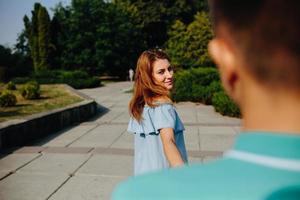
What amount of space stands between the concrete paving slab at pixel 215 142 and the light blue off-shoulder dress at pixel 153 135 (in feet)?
15.0

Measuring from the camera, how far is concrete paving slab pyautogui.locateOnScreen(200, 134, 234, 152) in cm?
731

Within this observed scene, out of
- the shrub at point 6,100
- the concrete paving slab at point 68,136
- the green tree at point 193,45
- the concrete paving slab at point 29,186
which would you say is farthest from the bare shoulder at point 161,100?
the green tree at point 193,45

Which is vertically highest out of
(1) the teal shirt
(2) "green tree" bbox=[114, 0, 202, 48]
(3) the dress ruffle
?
(2) "green tree" bbox=[114, 0, 202, 48]

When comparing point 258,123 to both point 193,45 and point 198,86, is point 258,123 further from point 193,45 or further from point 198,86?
point 193,45

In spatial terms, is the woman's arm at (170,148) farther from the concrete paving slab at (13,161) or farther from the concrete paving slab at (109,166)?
the concrete paving slab at (13,161)

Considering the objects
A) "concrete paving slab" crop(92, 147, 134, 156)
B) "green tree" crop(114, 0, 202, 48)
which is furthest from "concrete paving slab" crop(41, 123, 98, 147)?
"green tree" crop(114, 0, 202, 48)

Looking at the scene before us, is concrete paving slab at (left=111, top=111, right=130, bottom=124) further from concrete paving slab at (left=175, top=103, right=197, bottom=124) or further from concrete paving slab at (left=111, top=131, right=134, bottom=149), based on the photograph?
concrete paving slab at (left=111, top=131, right=134, bottom=149)

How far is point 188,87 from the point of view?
16.7 meters

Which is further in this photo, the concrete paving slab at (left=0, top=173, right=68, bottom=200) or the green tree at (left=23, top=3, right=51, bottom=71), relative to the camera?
the green tree at (left=23, top=3, right=51, bottom=71)

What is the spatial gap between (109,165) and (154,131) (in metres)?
3.53

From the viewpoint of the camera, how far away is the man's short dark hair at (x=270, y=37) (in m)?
0.54

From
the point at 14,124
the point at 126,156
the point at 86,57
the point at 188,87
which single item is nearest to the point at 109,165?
the point at 126,156

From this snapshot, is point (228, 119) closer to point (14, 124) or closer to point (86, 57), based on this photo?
point (14, 124)

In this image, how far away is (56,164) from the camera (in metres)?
6.12
